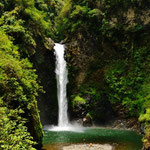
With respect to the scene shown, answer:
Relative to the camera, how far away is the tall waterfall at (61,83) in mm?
27098

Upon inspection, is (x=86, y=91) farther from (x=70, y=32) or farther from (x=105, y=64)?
(x=70, y=32)

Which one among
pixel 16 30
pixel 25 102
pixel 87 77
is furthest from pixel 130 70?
pixel 25 102

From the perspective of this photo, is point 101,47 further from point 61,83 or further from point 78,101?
point 78,101

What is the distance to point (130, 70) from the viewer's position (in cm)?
2853

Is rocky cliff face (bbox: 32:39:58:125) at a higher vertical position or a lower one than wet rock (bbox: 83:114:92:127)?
higher

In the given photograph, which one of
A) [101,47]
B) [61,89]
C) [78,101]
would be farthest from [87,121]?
[101,47]

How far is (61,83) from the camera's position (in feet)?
95.7

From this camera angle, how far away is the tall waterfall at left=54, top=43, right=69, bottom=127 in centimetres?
2710

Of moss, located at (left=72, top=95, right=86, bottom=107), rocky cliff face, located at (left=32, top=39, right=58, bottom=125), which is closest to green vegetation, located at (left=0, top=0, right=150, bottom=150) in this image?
moss, located at (left=72, top=95, right=86, bottom=107)

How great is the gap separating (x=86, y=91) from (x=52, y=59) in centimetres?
674

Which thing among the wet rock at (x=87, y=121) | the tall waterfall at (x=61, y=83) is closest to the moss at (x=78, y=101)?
the tall waterfall at (x=61, y=83)

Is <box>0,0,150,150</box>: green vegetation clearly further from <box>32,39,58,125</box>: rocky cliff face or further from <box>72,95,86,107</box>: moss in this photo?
<box>32,39,58,125</box>: rocky cliff face

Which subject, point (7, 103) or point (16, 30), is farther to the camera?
point (16, 30)

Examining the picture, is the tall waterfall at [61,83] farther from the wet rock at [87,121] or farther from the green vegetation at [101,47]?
the wet rock at [87,121]
